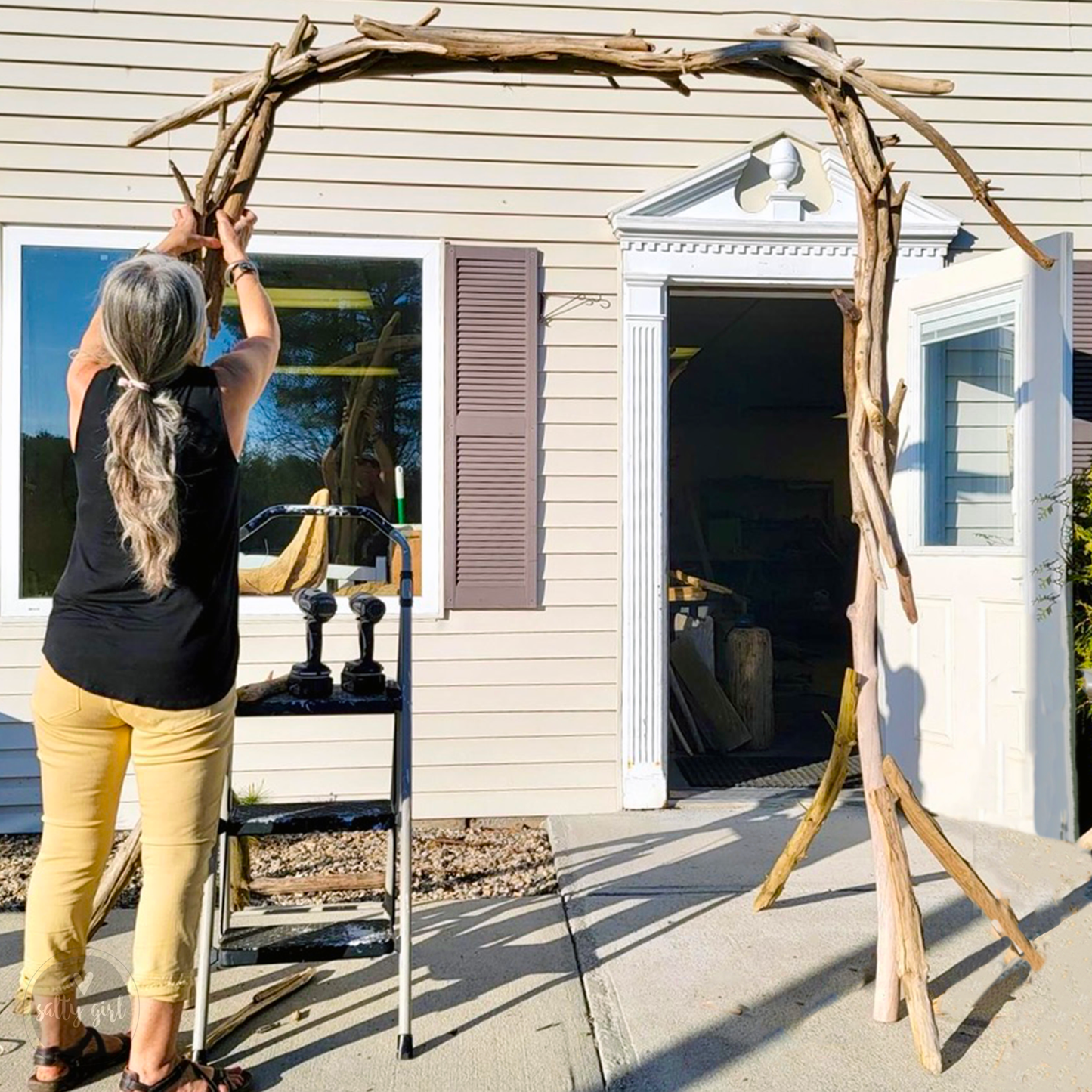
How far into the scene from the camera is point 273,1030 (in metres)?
2.61

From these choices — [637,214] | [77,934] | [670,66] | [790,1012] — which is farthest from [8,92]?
[790,1012]

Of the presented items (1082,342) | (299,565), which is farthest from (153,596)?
(1082,342)

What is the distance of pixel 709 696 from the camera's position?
20.3 feet

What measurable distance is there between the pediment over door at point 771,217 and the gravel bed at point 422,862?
246cm

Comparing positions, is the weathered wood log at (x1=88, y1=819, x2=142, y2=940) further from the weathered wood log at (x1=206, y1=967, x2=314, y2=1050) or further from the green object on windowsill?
the green object on windowsill

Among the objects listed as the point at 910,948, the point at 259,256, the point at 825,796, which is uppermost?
the point at 259,256

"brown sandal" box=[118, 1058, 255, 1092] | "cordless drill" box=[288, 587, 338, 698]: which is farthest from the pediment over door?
"brown sandal" box=[118, 1058, 255, 1092]

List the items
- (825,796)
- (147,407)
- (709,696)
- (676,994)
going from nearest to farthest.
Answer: (147,407)
(676,994)
(825,796)
(709,696)

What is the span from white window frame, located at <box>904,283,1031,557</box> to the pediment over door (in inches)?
14.9

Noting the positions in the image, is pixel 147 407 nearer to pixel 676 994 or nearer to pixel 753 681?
pixel 676 994

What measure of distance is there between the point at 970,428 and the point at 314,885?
325 centimetres

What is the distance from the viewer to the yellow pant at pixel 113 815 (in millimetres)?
2094

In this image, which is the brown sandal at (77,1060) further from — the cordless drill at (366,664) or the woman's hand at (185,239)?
the woman's hand at (185,239)

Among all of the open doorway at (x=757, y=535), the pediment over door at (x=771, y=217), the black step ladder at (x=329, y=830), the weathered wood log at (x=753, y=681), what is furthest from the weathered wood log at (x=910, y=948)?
the weathered wood log at (x=753, y=681)
